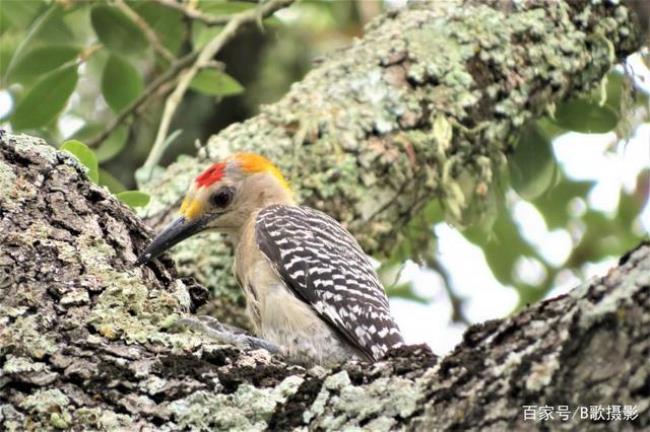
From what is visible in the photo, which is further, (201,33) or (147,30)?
(201,33)

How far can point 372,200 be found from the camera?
5.61m

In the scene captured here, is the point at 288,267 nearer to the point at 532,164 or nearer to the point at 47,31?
the point at 532,164

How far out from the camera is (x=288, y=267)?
5.23m

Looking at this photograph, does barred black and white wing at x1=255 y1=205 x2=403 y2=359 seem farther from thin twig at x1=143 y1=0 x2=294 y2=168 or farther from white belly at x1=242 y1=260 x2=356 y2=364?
thin twig at x1=143 y1=0 x2=294 y2=168

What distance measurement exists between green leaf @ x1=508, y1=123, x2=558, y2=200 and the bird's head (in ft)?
4.11

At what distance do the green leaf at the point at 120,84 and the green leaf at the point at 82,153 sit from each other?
1839 millimetres

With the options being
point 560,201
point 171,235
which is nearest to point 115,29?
point 171,235

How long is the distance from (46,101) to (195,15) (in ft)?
3.03

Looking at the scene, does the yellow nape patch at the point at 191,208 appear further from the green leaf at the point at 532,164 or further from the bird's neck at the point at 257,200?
the green leaf at the point at 532,164

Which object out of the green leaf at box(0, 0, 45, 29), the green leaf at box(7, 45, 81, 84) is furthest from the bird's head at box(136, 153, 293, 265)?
the green leaf at box(0, 0, 45, 29)

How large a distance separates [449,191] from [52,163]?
8.90 feet

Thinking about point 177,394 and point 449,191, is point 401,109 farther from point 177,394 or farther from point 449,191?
point 177,394

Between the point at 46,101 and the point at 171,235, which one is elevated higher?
the point at 46,101

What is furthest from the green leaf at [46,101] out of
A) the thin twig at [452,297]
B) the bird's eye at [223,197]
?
the thin twig at [452,297]
